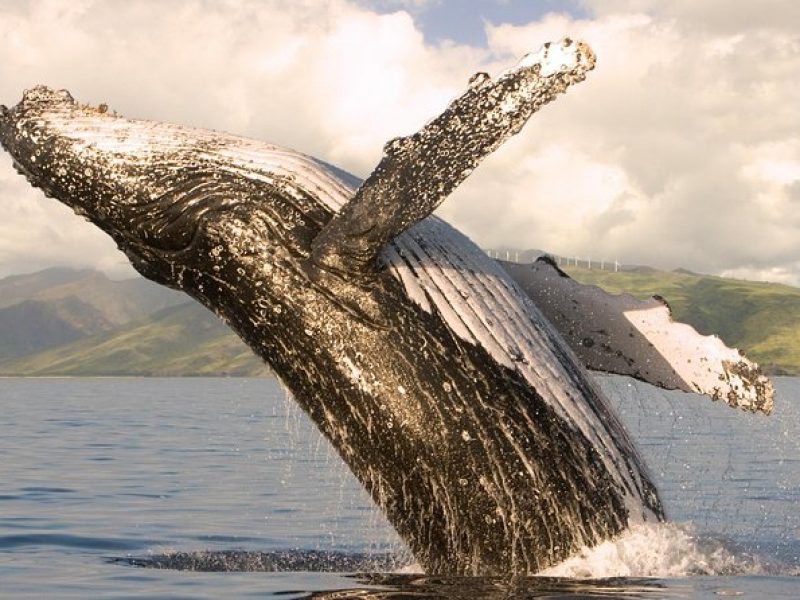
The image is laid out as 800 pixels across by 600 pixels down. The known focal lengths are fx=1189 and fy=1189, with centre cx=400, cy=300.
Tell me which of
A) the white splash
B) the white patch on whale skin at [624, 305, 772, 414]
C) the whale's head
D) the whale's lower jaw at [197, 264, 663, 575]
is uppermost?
the whale's head

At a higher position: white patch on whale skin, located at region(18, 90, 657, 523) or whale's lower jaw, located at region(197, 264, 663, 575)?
white patch on whale skin, located at region(18, 90, 657, 523)

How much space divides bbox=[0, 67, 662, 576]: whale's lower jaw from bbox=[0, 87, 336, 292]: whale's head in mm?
14

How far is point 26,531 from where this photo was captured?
45.8 ft

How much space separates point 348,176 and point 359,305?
4.00 feet

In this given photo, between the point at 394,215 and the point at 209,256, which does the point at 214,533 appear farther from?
the point at 394,215

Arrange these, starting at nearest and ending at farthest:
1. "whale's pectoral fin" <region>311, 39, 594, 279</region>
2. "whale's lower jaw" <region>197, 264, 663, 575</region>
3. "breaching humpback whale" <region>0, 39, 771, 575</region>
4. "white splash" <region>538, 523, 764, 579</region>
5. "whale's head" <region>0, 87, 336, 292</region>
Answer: "whale's pectoral fin" <region>311, 39, 594, 279</region>, "breaching humpback whale" <region>0, 39, 771, 575</region>, "whale's lower jaw" <region>197, 264, 663, 575</region>, "white splash" <region>538, 523, 764, 579</region>, "whale's head" <region>0, 87, 336, 292</region>

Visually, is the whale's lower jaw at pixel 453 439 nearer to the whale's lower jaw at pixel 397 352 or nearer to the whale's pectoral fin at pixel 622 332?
the whale's lower jaw at pixel 397 352

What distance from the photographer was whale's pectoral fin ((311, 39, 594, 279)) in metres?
7.58

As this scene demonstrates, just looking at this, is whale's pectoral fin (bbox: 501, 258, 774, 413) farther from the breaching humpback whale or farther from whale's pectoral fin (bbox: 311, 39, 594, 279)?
whale's pectoral fin (bbox: 311, 39, 594, 279)

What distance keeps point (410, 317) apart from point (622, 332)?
2.20 meters

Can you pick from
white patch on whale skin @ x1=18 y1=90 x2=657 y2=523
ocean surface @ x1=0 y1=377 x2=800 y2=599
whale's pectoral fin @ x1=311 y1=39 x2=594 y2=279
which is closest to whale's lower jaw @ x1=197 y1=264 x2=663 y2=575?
white patch on whale skin @ x1=18 y1=90 x2=657 y2=523

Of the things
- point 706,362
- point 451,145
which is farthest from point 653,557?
point 451,145

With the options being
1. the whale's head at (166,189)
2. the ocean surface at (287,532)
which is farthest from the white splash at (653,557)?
the whale's head at (166,189)

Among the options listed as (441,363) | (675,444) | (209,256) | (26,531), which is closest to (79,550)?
(26,531)
